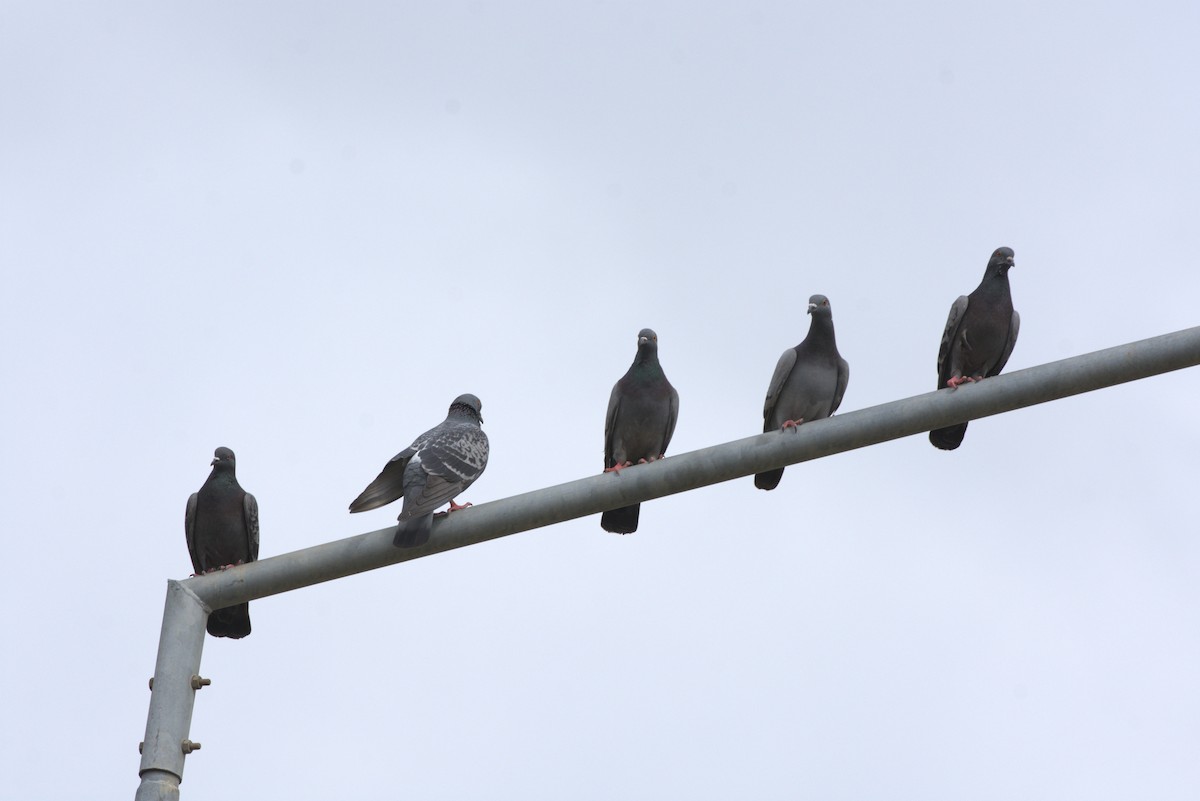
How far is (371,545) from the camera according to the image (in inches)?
262

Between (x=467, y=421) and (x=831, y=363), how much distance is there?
271cm

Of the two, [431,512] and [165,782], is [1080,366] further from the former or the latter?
[165,782]

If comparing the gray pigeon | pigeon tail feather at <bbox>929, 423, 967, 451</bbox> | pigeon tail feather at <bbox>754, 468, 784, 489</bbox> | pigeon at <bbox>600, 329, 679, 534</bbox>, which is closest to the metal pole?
pigeon tail feather at <bbox>929, 423, 967, 451</bbox>

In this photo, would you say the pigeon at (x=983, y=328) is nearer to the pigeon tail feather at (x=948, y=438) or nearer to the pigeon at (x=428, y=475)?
the pigeon tail feather at (x=948, y=438)

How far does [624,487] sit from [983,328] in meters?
5.48

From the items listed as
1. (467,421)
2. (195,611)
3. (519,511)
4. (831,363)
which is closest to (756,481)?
(831,363)

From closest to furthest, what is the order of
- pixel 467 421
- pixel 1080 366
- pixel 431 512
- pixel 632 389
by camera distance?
pixel 1080 366
pixel 431 512
pixel 467 421
pixel 632 389

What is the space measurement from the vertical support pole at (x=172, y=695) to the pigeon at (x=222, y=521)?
5374 mm

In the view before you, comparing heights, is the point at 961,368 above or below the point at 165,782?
above

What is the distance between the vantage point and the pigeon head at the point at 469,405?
11.2 metres

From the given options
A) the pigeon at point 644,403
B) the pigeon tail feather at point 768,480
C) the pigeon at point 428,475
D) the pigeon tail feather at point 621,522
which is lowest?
the pigeon at point 428,475

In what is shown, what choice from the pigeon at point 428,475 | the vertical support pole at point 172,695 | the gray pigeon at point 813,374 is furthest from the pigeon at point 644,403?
the vertical support pole at point 172,695

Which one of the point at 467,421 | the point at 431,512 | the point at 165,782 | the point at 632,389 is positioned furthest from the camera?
the point at 632,389

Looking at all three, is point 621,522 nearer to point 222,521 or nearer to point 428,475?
point 428,475
